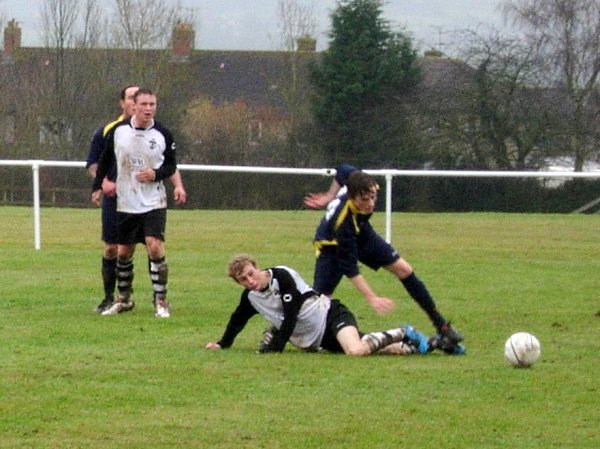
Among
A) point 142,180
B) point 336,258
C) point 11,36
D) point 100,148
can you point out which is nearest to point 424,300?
point 336,258

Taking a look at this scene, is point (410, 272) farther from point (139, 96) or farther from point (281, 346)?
point (139, 96)

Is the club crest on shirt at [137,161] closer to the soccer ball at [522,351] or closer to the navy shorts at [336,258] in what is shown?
the navy shorts at [336,258]

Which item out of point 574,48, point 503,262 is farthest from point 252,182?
point 574,48

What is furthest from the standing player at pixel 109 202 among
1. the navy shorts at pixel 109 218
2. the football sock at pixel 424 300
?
the football sock at pixel 424 300

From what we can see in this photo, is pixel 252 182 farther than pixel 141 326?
Yes

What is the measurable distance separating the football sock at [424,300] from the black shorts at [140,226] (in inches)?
115

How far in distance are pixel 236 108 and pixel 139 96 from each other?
50.9 m

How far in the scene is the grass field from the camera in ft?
23.6

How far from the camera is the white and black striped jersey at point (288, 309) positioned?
32.5 ft

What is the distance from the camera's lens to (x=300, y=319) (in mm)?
10117

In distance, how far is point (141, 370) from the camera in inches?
365

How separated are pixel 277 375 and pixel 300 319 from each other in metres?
1.11

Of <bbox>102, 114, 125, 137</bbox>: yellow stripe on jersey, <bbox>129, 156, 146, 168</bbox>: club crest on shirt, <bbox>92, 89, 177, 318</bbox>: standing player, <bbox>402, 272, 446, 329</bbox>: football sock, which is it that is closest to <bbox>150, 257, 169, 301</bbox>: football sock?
<bbox>92, 89, 177, 318</bbox>: standing player

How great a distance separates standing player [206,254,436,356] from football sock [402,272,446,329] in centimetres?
18
